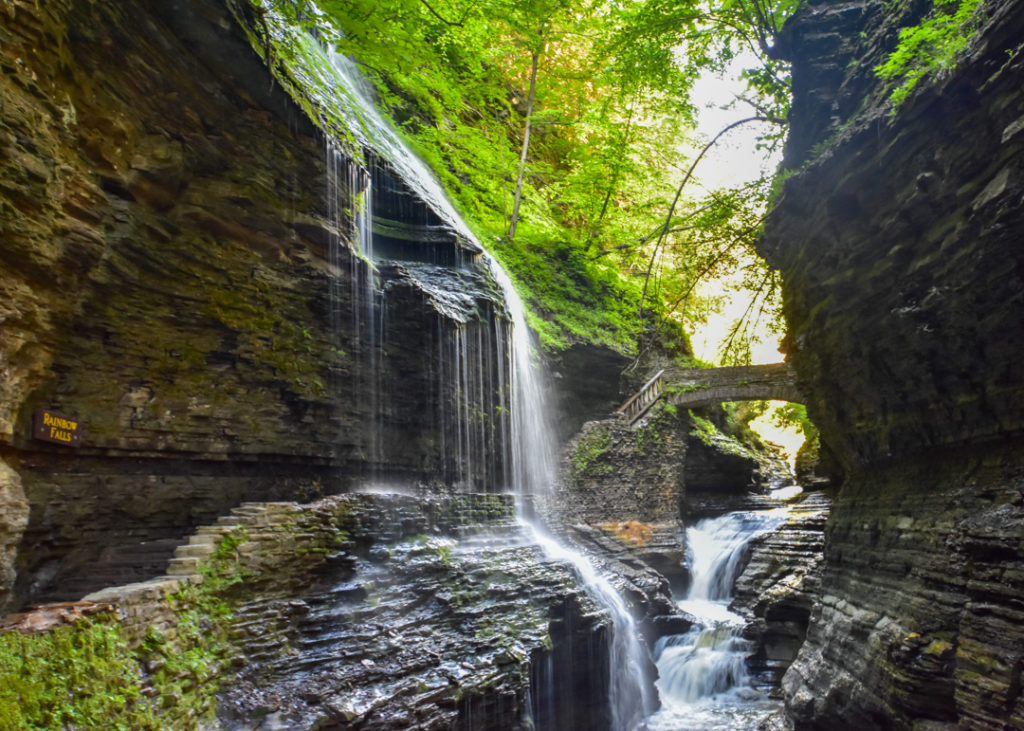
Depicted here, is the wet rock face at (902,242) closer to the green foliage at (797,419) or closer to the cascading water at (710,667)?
the cascading water at (710,667)

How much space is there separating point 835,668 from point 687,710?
3610 mm

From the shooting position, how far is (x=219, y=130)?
773 centimetres

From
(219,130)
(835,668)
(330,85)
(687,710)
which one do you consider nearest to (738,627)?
(687,710)

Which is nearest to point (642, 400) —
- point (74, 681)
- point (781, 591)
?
point (781, 591)

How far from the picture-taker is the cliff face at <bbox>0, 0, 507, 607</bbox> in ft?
18.4

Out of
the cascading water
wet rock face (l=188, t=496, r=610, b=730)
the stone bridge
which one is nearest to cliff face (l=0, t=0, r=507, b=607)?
wet rock face (l=188, t=496, r=610, b=730)

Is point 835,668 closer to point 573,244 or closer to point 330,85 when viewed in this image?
point 330,85

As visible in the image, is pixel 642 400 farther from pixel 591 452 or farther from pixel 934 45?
pixel 934 45

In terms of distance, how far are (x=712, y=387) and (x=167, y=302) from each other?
15396 mm

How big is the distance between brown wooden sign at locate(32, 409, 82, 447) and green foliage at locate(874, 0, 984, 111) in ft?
31.4

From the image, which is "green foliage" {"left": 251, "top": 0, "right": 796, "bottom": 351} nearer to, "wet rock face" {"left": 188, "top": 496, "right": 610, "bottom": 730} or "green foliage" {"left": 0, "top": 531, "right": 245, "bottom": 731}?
"wet rock face" {"left": 188, "top": 496, "right": 610, "bottom": 730}

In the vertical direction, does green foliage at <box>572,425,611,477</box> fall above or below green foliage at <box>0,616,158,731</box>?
above

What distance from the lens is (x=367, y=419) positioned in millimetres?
9500

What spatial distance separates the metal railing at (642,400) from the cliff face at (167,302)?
946 centimetres
